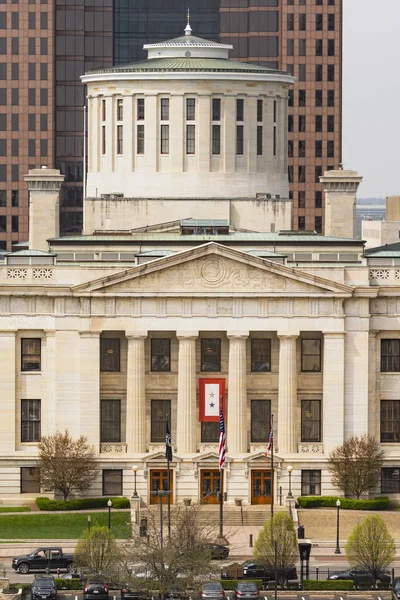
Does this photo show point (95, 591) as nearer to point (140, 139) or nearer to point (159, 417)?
point (159, 417)

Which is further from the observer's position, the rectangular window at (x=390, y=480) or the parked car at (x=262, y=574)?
the rectangular window at (x=390, y=480)

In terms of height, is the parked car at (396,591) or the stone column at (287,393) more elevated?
the stone column at (287,393)

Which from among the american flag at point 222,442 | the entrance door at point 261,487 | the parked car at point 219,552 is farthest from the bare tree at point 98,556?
the entrance door at point 261,487

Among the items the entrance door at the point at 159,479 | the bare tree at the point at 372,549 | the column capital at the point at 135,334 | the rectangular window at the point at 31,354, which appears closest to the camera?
the bare tree at the point at 372,549

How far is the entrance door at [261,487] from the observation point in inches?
6998

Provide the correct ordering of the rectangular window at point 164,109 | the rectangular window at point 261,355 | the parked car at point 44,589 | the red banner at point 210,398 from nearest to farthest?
the parked car at point 44,589
the red banner at point 210,398
the rectangular window at point 261,355
the rectangular window at point 164,109

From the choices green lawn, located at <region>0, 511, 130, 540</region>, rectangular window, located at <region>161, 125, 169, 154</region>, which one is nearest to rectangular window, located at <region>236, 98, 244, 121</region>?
rectangular window, located at <region>161, 125, 169, 154</region>

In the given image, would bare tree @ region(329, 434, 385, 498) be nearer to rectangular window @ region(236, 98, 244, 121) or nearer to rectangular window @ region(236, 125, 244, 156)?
rectangular window @ region(236, 125, 244, 156)

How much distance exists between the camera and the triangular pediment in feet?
583

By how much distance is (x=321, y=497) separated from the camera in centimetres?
17525

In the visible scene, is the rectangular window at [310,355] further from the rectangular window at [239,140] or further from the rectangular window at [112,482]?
the rectangular window at [239,140]

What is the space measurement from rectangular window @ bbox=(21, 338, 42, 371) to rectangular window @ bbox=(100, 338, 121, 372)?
14.2ft

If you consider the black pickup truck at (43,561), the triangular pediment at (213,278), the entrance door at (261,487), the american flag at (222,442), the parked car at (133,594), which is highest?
the triangular pediment at (213,278)

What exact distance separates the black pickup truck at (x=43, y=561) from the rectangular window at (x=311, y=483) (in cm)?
2760
